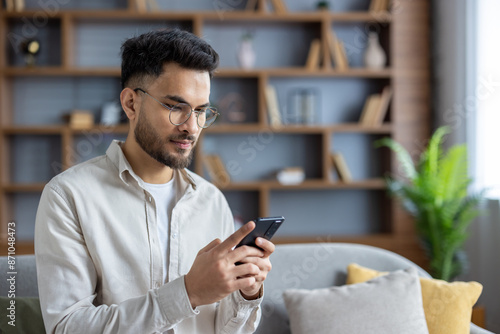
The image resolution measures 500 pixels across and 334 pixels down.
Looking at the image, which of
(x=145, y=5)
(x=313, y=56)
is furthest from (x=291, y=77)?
(x=145, y=5)

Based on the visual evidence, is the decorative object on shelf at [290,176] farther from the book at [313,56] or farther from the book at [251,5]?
the book at [251,5]

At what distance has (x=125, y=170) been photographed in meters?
1.47

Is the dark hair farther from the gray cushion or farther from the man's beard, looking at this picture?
the gray cushion

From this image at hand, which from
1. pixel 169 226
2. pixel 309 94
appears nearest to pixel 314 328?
pixel 169 226

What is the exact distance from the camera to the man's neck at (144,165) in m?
1.48

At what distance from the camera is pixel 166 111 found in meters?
1.40

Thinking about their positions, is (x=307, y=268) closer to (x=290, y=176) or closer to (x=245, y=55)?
(x=290, y=176)

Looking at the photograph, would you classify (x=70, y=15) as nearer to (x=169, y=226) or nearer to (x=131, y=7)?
(x=131, y=7)

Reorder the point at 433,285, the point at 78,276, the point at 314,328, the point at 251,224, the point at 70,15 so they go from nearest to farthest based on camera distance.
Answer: the point at 251,224 → the point at 78,276 → the point at 314,328 → the point at 433,285 → the point at 70,15

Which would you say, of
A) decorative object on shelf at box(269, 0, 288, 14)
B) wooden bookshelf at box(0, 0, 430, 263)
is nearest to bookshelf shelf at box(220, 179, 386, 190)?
wooden bookshelf at box(0, 0, 430, 263)

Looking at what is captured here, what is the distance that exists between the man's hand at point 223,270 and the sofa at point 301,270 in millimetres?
674

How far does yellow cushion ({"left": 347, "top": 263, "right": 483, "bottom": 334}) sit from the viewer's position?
1.78 m

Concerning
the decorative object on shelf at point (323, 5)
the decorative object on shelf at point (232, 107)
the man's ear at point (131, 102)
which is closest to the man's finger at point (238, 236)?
the man's ear at point (131, 102)

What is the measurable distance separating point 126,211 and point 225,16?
8.98 feet
